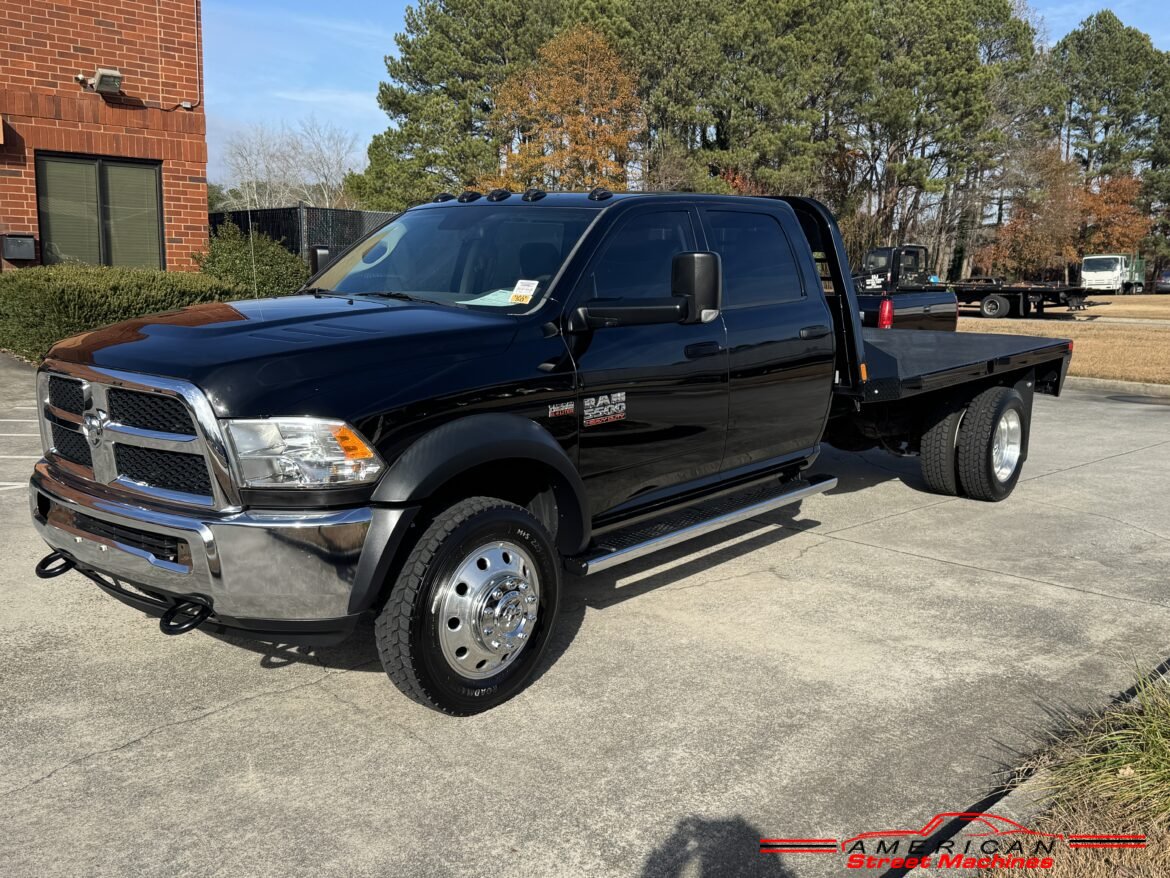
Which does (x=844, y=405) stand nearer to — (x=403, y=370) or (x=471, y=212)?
(x=471, y=212)

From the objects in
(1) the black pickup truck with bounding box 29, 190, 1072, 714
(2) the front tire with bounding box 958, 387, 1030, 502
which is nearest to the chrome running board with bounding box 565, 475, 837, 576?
(1) the black pickup truck with bounding box 29, 190, 1072, 714

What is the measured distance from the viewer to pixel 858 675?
14.3 ft

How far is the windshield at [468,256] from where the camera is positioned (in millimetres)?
4625

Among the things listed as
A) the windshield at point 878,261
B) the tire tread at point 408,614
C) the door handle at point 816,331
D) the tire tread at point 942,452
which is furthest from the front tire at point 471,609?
the windshield at point 878,261

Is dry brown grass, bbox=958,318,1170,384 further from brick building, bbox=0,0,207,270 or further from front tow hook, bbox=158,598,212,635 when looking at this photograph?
front tow hook, bbox=158,598,212,635

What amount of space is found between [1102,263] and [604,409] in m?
57.9

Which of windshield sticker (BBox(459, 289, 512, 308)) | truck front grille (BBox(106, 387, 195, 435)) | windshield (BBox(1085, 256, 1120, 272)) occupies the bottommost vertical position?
truck front grille (BBox(106, 387, 195, 435))

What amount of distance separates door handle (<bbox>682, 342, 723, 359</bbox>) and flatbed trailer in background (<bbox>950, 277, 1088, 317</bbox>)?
1163 inches

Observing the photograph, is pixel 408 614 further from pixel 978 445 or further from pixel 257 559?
pixel 978 445

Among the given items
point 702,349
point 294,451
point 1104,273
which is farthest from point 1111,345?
point 1104,273

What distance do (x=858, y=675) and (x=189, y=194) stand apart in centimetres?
1270

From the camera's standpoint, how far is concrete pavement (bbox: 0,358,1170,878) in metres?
3.12

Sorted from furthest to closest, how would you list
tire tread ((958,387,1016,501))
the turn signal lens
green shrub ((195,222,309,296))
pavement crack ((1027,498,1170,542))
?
green shrub ((195,222,309,296))
tire tread ((958,387,1016,501))
pavement crack ((1027,498,1170,542))
the turn signal lens

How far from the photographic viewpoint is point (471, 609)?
3.83 metres
